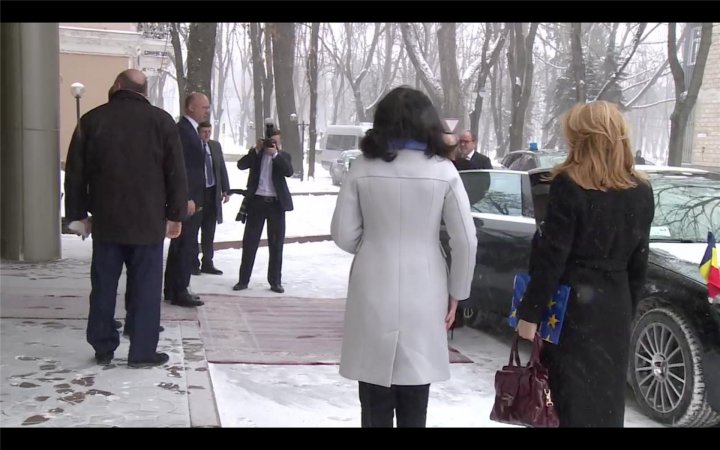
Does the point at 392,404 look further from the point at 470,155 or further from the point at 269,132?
the point at 470,155

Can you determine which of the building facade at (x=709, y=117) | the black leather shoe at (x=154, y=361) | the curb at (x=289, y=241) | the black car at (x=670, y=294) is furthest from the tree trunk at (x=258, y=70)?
the black leather shoe at (x=154, y=361)

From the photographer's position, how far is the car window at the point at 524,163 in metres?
15.3

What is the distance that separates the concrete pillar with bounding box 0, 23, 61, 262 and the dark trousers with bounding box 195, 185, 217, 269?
173cm

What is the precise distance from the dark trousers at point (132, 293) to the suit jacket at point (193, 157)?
7.76 ft

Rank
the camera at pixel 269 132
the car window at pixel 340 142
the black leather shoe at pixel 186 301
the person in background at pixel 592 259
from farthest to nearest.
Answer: the car window at pixel 340 142 < the camera at pixel 269 132 < the black leather shoe at pixel 186 301 < the person in background at pixel 592 259

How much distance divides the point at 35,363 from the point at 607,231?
380cm

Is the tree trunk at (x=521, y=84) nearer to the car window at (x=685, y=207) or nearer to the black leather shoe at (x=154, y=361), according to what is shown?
the car window at (x=685, y=207)

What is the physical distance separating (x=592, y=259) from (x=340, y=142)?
30936mm

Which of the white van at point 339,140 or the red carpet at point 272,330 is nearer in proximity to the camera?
the red carpet at point 272,330

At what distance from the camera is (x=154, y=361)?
5.29 m

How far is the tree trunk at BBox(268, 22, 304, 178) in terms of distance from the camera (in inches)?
1005

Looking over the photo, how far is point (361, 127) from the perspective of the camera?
32.4 metres

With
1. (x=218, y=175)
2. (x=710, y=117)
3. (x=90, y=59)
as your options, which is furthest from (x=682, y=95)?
(x=90, y=59)

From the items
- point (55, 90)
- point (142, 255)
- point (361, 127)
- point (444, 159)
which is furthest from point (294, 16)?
point (361, 127)
